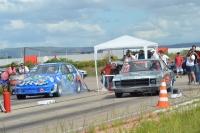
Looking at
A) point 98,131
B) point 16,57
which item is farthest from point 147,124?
point 16,57

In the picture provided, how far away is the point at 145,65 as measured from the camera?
24.4 metres

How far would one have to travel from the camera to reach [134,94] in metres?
24.8

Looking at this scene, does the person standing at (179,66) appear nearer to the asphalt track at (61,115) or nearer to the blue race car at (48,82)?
the blue race car at (48,82)

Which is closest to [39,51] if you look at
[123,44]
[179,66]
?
[179,66]

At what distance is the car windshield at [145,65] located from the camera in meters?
24.2

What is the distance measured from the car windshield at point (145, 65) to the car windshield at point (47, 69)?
15.5ft

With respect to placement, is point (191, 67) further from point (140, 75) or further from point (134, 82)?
point (134, 82)

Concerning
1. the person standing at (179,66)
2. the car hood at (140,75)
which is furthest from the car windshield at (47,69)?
the person standing at (179,66)

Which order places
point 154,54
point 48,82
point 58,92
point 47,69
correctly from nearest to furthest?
point 48,82 → point 58,92 → point 47,69 → point 154,54

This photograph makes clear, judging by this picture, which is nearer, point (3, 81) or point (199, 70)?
point (199, 70)

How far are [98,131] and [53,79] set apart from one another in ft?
49.4

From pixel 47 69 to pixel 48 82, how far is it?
4.49 ft

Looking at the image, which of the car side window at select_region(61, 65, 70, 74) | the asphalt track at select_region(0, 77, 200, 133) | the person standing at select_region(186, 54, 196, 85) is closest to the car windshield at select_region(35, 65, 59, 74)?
the car side window at select_region(61, 65, 70, 74)

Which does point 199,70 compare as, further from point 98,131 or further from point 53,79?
point 98,131
